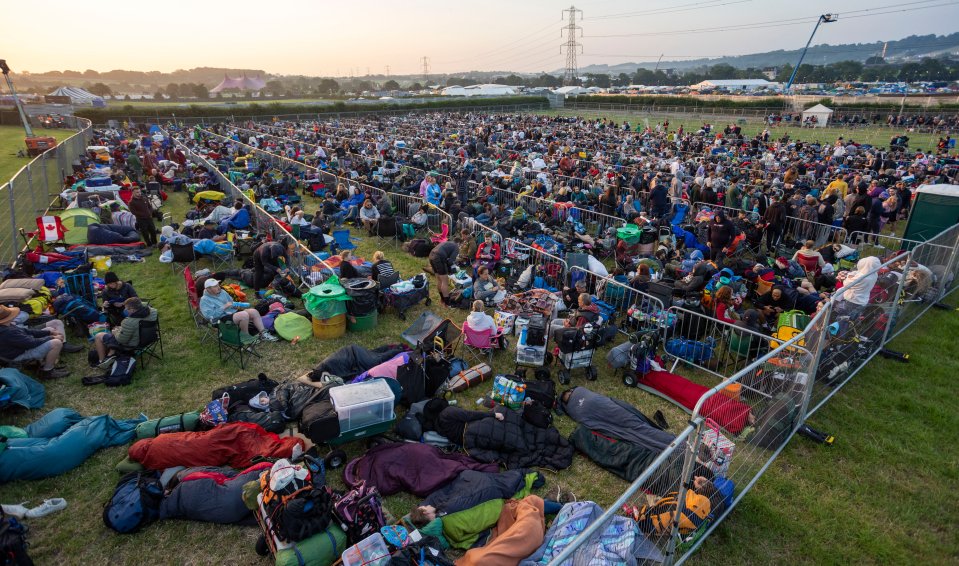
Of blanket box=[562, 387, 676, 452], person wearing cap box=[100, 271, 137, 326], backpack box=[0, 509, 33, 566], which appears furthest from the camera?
person wearing cap box=[100, 271, 137, 326]

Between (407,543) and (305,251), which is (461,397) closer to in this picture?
(407,543)

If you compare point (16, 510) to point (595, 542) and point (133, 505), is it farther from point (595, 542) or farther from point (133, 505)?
point (595, 542)

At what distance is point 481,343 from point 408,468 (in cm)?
290

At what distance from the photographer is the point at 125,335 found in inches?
306

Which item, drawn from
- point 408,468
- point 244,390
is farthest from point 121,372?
point 408,468

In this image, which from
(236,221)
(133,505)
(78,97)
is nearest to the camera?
(133,505)

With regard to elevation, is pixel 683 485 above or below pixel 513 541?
above

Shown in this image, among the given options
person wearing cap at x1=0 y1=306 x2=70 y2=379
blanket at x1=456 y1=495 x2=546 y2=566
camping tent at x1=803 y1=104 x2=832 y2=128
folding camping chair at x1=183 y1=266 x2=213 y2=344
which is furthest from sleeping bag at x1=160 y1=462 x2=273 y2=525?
camping tent at x1=803 y1=104 x2=832 y2=128

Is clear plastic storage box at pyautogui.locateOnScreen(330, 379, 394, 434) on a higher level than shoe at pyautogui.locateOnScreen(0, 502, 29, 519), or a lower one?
higher

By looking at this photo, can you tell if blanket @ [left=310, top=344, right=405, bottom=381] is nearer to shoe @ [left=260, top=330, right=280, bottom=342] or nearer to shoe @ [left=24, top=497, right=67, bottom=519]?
shoe @ [left=260, top=330, right=280, bottom=342]

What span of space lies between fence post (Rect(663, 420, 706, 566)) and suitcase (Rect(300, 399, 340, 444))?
382 cm

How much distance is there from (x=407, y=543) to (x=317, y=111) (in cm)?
5895

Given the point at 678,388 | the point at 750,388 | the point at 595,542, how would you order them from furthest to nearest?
the point at 678,388 < the point at 750,388 < the point at 595,542

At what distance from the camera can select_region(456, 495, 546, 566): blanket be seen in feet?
14.8
